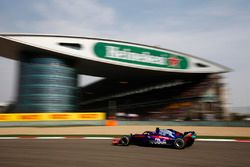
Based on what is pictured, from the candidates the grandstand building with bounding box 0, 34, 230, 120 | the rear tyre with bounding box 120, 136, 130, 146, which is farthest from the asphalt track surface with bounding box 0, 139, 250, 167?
the grandstand building with bounding box 0, 34, 230, 120

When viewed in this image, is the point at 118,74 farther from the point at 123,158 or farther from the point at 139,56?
the point at 123,158

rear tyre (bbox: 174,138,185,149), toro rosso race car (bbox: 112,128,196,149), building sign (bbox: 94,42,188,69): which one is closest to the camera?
rear tyre (bbox: 174,138,185,149)

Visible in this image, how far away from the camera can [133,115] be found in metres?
40.7

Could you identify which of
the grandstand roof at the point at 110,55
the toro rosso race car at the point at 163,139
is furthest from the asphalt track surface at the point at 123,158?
the grandstand roof at the point at 110,55

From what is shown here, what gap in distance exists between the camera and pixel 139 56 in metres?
37.2

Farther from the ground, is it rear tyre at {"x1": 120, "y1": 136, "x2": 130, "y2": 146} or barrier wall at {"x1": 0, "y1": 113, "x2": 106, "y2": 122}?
barrier wall at {"x1": 0, "y1": 113, "x2": 106, "y2": 122}

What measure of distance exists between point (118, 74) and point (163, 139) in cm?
3196

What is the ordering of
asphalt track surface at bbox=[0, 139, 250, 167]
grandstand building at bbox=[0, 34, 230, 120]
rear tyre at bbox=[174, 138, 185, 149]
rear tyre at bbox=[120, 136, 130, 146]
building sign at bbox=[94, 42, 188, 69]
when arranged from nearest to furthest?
asphalt track surface at bbox=[0, 139, 250, 167] → rear tyre at bbox=[174, 138, 185, 149] → rear tyre at bbox=[120, 136, 130, 146] → grandstand building at bbox=[0, 34, 230, 120] → building sign at bbox=[94, 42, 188, 69]

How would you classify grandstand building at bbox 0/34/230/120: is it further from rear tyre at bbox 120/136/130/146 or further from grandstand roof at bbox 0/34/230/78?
rear tyre at bbox 120/136/130/146

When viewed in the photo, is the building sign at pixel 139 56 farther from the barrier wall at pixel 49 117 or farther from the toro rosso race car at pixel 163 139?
the toro rosso race car at pixel 163 139

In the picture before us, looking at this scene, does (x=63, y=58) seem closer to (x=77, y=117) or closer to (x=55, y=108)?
(x=55, y=108)

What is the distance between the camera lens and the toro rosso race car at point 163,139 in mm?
10661

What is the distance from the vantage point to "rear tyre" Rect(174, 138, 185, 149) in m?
10.5

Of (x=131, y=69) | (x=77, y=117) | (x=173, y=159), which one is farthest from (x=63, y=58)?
(x=173, y=159)
